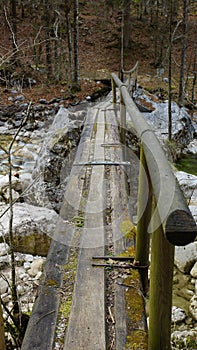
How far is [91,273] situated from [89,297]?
0.88 feet

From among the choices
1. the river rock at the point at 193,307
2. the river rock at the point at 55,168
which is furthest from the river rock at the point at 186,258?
the river rock at the point at 55,168

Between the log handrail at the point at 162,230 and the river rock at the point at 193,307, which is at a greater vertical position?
the log handrail at the point at 162,230

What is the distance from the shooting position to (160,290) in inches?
58.9

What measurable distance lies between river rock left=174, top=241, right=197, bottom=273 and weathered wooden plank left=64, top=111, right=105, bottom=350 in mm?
1586

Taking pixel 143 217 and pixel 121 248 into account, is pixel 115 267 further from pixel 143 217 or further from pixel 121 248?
pixel 143 217

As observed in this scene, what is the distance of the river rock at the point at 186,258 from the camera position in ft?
14.1

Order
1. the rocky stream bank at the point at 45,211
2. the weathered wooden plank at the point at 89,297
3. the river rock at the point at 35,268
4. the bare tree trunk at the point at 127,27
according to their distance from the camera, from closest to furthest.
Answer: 1. the weathered wooden plank at the point at 89,297
2. the rocky stream bank at the point at 45,211
3. the river rock at the point at 35,268
4. the bare tree trunk at the point at 127,27

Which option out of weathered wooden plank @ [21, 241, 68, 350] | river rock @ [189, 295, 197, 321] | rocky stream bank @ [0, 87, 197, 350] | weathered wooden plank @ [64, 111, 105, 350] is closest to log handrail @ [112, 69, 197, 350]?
weathered wooden plank @ [64, 111, 105, 350]

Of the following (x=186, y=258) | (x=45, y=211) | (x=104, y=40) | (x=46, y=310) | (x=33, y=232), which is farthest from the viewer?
(x=104, y=40)

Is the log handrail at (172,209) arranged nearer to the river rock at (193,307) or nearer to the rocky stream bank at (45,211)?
the rocky stream bank at (45,211)

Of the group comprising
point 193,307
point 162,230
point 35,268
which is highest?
point 162,230

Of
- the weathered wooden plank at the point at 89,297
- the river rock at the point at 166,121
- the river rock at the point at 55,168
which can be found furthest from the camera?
the river rock at the point at 166,121

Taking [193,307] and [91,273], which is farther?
[193,307]

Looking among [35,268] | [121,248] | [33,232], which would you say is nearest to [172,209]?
[121,248]
